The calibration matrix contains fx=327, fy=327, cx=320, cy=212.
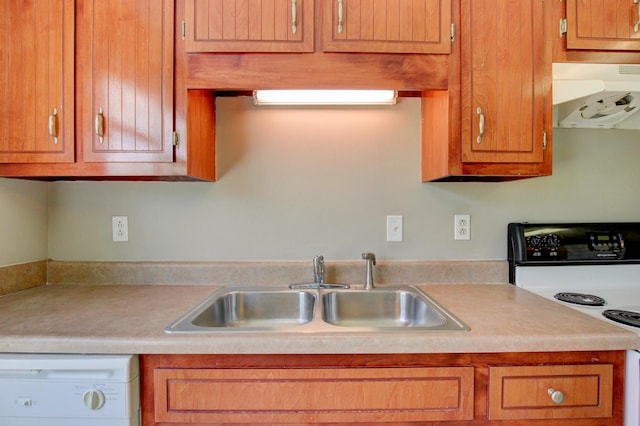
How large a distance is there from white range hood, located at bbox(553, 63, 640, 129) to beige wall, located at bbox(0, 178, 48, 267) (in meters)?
2.19

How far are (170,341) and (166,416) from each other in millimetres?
209

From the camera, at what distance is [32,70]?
1.17m

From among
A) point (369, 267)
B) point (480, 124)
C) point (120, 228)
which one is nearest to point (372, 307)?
point (369, 267)

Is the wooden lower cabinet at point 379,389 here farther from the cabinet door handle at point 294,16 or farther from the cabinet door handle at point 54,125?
the cabinet door handle at point 294,16

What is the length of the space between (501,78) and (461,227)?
65cm

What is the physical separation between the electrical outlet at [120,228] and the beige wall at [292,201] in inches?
1.0

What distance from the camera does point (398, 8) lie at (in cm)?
115

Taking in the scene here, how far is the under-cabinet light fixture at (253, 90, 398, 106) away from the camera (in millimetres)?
1338

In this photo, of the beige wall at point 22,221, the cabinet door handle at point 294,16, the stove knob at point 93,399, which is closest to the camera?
the stove knob at point 93,399

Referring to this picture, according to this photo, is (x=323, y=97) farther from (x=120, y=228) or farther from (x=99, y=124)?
(x=120, y=228)

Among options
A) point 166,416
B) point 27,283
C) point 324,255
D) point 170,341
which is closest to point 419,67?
point 324,255

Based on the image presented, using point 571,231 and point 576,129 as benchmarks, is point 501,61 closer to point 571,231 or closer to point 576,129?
point 576,129

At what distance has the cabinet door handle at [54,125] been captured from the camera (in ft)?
3.80

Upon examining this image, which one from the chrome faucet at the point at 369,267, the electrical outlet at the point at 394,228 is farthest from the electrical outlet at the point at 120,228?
the electrical outlet at the point at 394,228
